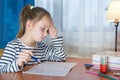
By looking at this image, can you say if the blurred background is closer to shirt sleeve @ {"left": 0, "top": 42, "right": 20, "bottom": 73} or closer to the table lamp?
the table lamp

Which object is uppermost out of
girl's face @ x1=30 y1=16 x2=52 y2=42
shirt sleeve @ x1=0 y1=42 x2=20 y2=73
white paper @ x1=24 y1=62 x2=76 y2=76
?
girl's face @ x1=30 y1=16 x2=52 y2=42

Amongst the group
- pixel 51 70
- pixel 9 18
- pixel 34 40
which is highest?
pixel 9 18

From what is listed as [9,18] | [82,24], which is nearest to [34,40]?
[82,24]

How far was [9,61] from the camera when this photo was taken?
109cm

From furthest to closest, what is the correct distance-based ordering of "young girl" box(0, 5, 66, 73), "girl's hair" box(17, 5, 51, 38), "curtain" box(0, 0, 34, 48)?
"curtain" box(0, 0, 34, 48), "girl's hair" box(17, 5, 51, 38), "young girl" box(0, 5, 66, 73)

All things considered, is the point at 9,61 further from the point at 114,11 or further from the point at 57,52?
the point at 114,11

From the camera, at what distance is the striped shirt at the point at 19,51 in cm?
102

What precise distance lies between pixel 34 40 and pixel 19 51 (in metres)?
0.13

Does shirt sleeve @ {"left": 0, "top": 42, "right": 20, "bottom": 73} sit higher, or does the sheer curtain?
the sheer curtain

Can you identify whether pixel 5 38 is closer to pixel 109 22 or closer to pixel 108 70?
pixel 109 22

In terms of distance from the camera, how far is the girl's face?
124 cm

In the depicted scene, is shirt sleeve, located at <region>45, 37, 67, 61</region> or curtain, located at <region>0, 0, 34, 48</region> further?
curtain, located at <region>0, 0, 34, 48</region>

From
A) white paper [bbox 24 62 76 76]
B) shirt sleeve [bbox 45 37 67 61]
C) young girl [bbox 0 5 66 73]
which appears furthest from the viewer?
shirt sleeve [bbox 45 37 67 61]

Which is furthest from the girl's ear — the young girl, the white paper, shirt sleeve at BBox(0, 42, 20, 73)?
the white paper
